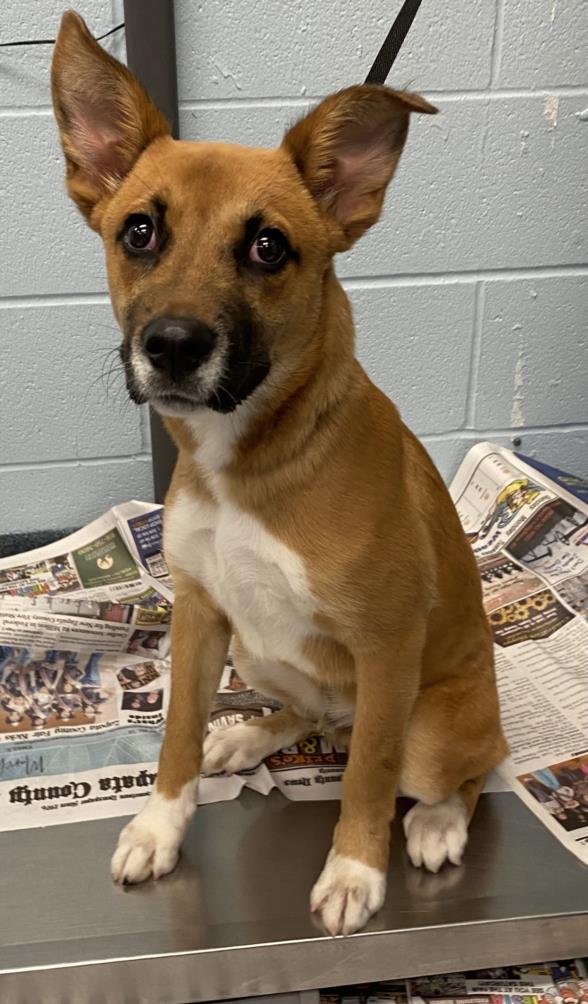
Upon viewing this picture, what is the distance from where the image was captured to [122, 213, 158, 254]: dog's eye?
89cm

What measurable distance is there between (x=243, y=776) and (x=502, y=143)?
1259 millimetres

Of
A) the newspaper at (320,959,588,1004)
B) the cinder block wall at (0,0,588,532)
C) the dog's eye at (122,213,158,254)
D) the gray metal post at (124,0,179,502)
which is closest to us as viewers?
the dog's eye at (122,213,158,254)

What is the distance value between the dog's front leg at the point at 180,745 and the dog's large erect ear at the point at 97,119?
1.49 ft

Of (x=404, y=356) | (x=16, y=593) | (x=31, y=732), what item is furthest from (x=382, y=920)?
(x=404, y=356)

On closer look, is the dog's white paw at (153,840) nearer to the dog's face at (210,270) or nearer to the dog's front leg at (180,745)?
the dog's front leg at (180,745)

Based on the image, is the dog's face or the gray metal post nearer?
the dog's face

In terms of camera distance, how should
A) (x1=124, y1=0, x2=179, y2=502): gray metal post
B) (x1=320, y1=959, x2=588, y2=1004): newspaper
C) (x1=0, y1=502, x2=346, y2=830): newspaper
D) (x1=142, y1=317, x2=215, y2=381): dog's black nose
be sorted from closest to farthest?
(x1=142, y1=317, x2=215, y2=381): dog's black nose < (x1=320, y1=959, x2=588, y2=1004): newspaper < (x1=0, y1=502, x2=346, y2=830): newspaper < (x1=124, y1=0, x2=179, y2=502): gray metal post

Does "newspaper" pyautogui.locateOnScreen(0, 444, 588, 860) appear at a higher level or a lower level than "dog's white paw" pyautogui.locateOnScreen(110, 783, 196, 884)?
lower

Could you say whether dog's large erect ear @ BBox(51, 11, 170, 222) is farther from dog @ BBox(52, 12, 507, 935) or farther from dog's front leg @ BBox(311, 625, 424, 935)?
dog's front leg @ BBox(311, 625, 424, 935)

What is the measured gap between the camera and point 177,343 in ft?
2.60

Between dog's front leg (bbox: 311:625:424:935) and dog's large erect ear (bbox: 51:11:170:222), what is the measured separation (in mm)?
586

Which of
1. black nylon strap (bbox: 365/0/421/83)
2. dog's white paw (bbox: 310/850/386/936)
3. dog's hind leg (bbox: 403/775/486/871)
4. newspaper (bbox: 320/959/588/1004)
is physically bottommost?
newspaper (bbox: 320/959/588/1004)

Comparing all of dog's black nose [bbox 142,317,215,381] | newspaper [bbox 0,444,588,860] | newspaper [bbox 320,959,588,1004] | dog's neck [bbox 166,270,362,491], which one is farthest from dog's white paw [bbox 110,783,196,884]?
dog's black nose [bbox 142,317,215,381]

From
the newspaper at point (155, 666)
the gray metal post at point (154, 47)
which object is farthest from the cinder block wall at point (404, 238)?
the newspaper at point (155, 666)
